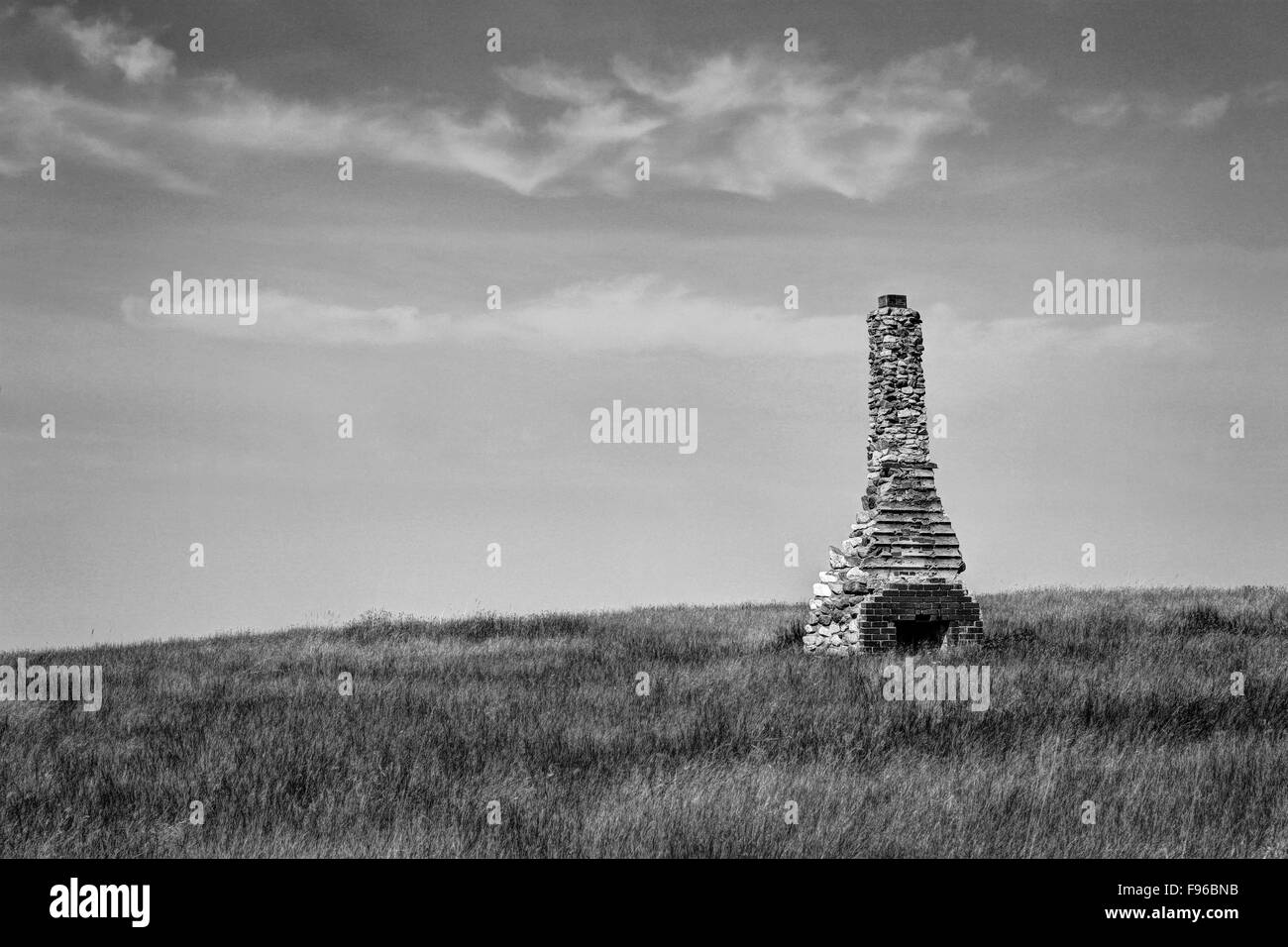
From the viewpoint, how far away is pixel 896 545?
1695 centimetres

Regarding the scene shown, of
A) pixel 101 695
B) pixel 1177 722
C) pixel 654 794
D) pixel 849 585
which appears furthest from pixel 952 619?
pixel 101 695

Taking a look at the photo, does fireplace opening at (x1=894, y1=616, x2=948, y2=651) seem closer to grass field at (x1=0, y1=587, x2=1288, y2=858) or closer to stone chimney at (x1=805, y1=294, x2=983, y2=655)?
stone chimney at (x1=805, y1=294, x2=983, y2=655)

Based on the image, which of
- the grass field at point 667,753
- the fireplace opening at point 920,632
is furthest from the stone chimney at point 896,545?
the grass field at point 667,753

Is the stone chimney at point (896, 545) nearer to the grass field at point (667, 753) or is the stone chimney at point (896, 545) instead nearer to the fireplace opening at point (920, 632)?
the fireplace opening at point (920, 632)

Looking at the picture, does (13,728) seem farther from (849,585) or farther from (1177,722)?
(1177,722)

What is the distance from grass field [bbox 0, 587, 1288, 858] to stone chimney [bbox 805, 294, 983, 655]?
79 cm

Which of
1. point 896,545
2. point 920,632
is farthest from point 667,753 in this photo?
point 920,632

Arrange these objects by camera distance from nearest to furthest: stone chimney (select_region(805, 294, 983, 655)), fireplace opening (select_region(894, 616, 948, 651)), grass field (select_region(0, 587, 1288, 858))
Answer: grass field (select_region(0, 587, 1288, 858)) < stone chimney (select_region(805, 294, 983, 655)) < fireplace opening (select_region(894, 616, 948, 651))

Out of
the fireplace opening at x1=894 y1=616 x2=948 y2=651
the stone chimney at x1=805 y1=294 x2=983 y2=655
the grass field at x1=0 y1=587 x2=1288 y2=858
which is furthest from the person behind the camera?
the fireplace opening at x1=894 y1=616 x2=948 y2=651

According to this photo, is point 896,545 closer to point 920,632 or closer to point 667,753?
point 920,632

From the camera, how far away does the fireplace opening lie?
17328mm

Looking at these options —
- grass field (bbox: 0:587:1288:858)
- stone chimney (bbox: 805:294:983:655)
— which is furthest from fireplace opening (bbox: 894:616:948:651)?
grass field (bbox: 0:587:1288:858)

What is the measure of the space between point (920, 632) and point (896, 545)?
5.36 feet
